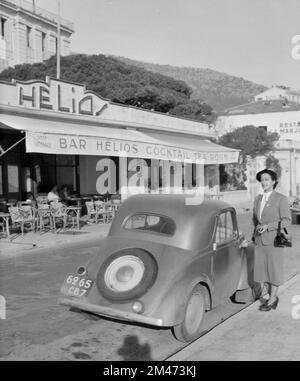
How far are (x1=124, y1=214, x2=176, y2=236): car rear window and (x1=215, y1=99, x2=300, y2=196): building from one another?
32938mm

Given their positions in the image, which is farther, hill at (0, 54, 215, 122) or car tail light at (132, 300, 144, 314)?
hill at (0, 54, 215, 122)

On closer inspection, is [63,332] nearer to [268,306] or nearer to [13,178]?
[268,306]

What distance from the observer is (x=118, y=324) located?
19.0 feet

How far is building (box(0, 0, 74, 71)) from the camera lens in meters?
49.5

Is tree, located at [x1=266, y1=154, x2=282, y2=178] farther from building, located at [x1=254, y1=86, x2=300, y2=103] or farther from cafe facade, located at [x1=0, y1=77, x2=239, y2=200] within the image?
building, located at [x1=254, y1=86, x2=300, y2=103]

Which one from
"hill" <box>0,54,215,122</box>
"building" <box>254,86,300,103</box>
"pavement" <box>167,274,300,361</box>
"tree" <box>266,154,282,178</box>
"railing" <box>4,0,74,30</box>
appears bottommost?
"pavement" <box>167,274,300,361</box>

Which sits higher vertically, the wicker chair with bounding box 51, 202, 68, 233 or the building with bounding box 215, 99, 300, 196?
the building with bounding box 215, 99, 300, 196

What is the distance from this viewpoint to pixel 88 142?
1402 cm

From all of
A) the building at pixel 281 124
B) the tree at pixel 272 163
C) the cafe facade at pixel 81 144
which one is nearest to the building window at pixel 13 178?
the cafe facade at pixel 81 144

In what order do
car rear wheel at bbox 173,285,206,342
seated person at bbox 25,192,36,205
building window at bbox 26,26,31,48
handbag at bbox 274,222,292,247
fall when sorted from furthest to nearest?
building window at bbox 26,26,31,48, seated person at bbox 25,192,36,205, handbag at bbox 274,222,292,247, car rear wheel at bbox 173,285,206,342

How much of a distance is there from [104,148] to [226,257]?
30.2 ft

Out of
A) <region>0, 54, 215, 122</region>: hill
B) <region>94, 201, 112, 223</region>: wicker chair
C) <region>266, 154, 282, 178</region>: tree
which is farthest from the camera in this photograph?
<region>0, 54, 215, 122</region>: hill

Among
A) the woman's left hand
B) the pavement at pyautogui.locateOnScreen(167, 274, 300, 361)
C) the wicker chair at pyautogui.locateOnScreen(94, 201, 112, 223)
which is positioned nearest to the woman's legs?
the pavement at pyautogui.locateOnScreen(167, 274, 300, 361)
